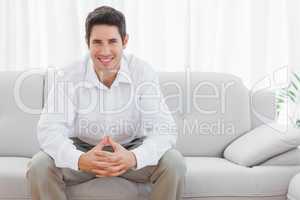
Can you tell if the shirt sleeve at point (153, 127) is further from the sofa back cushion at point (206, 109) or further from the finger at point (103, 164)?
the sofa back cushion at point (206, 109)

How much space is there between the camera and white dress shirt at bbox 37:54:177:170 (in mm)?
2547

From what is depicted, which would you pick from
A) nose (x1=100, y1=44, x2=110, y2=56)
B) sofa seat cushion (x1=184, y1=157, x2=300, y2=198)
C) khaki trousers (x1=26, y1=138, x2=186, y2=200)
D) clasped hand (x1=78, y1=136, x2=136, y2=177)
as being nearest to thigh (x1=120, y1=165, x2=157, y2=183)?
khaki trousers (x1=26, y1=138, x2=186, y2=200)

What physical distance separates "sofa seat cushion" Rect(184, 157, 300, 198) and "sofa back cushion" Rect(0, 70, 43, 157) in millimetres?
1005

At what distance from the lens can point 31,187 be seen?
2336 millimetres

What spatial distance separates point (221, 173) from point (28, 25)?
210 cm

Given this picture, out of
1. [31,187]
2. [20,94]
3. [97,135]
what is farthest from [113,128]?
[20,94]

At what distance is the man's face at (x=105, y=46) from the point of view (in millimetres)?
Result: 2506

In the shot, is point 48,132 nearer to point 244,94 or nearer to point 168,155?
point 168,155

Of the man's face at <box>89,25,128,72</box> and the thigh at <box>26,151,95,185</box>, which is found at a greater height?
the man's face at <box>89,25,128,72</box>

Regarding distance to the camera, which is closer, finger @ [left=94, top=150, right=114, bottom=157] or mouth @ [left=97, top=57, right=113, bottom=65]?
finger @ [left=94, top=150, right=114, bottom=157]

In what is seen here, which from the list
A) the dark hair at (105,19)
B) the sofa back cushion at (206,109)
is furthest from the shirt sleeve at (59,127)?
the sofa back cushion at (206,109)

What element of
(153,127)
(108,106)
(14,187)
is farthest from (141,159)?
(14,187)

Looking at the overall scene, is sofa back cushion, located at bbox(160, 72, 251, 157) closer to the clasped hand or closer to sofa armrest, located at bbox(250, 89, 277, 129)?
sofa armrest, located at bbox(250, 89, 277, 129)

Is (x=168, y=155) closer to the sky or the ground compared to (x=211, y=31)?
closer to the ground
